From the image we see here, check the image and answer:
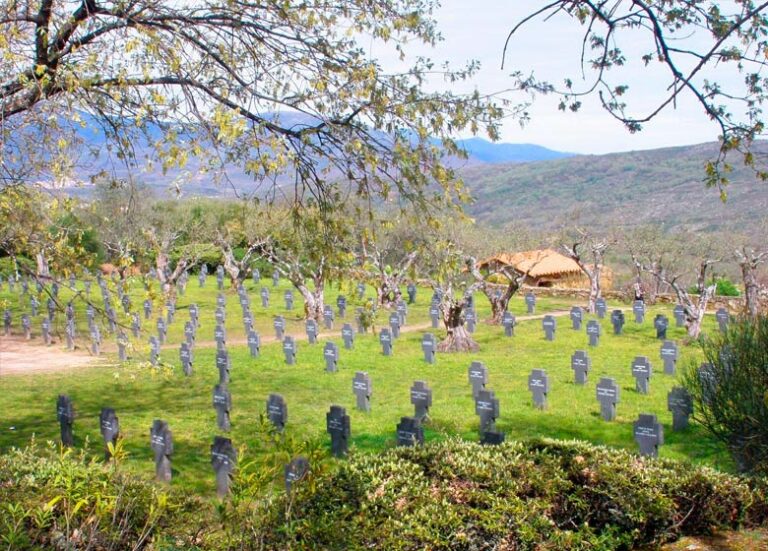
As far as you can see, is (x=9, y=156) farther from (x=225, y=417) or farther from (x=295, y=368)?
(x=295, y=368)

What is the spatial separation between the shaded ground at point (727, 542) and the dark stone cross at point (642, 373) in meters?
9.40

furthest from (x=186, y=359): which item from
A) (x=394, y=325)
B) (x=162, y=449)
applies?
(x=162, y=449)

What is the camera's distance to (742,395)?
703 cm

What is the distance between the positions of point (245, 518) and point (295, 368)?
1488 cm

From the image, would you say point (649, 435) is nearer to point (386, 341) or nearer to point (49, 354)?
point (386, 341)

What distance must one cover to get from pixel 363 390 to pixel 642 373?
5441 millimetres

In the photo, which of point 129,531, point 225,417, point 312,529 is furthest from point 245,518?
point 225,417

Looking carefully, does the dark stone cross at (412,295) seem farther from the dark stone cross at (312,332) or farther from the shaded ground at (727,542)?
the shaded ground at (727,542)

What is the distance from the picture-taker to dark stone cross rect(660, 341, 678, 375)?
59.1ft

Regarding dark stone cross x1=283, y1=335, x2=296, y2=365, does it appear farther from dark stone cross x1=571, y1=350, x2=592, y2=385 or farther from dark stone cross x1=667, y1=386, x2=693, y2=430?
dark stone cross x1=667, y1=386, x2=693, y2=430

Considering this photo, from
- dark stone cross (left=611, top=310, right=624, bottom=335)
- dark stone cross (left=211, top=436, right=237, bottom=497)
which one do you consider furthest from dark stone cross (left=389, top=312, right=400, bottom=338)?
dark stone cross (left=211, top=436, right=237, bottom=497)

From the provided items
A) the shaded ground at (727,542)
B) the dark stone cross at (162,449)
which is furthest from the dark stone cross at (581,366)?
the shaded ground at (727,542)

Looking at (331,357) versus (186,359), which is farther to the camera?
(186,359)

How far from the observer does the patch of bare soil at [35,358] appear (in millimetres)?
21728
